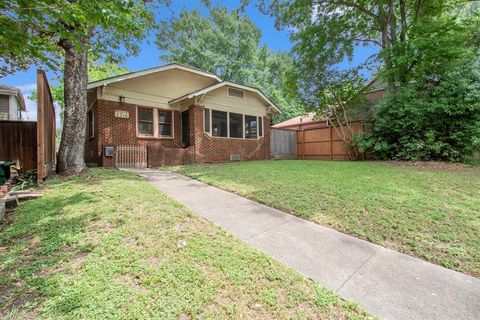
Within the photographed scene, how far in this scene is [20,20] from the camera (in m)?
3.70

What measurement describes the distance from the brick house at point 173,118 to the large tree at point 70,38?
2141 mm

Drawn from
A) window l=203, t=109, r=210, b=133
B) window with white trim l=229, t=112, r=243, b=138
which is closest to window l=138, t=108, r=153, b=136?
window l=203, t=109, r=210, b=133

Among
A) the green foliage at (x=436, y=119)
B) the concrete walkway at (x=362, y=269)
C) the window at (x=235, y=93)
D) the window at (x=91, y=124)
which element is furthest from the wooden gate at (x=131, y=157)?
the green foliage at (x=436, y=119)

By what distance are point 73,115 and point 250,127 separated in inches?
359

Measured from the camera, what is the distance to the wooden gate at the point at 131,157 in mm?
10352

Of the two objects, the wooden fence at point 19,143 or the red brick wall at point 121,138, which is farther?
the red brick wall at point 121,138

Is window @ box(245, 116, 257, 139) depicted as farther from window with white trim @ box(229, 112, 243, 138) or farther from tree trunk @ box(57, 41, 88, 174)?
tree trunk @ box(57, 41, 88, 174)

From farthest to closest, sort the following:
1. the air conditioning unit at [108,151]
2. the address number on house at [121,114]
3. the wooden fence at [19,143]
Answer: the address number on house at [121,114] < the air conditioning unit at [108,151] < the wooden fence at [19,143]

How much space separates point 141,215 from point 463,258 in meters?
4.33

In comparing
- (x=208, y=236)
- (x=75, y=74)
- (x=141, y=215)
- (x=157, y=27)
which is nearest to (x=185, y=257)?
(x=208, y=236)

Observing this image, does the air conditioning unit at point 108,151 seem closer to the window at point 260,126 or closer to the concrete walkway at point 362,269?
the concrete walkway at point 362,269

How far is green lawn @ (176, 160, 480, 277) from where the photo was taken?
3115mm

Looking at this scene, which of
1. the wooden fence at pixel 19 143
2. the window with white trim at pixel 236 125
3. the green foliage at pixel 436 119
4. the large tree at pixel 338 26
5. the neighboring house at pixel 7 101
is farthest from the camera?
the neighboring house at pixel 7 101

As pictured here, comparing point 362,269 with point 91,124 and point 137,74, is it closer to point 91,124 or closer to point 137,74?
point 137,74
